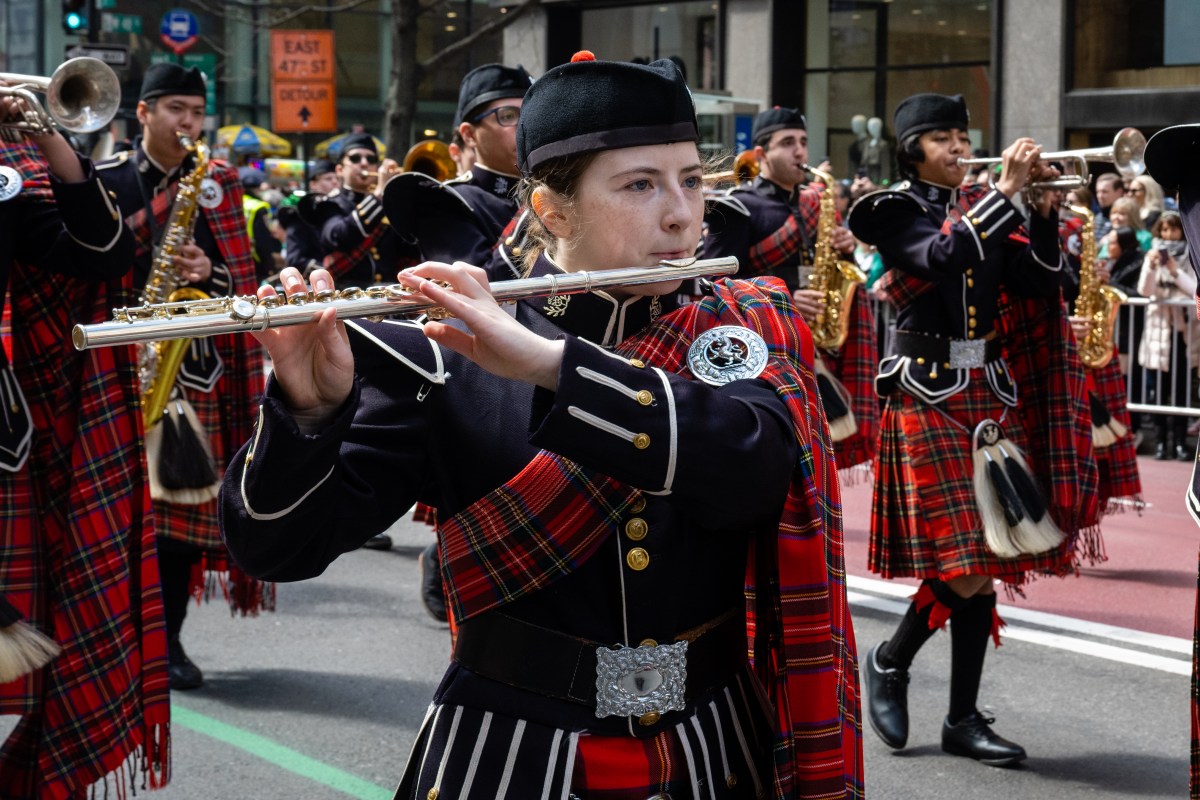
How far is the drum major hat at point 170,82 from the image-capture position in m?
6.29

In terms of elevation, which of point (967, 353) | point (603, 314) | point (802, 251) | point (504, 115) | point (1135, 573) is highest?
point (504, 115)

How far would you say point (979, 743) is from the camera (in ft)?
16.6

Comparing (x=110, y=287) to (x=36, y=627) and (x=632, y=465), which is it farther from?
(x=632, y=465)

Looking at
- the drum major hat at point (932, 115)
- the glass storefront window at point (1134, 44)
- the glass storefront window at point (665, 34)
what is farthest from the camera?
the glass storefront window at point (665, 34)

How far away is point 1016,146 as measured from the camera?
17.2 feet

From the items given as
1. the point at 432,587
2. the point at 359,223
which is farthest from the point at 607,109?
the point at 359,223

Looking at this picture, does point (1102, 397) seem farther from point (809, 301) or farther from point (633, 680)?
point (633, 680)

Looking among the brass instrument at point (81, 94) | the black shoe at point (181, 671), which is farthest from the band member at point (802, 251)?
the brass instrument at point (81, 94)

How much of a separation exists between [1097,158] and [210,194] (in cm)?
333

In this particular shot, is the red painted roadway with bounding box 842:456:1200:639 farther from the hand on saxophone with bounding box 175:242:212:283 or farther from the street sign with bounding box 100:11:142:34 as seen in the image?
the street sign with bounding box 100:11:142:34

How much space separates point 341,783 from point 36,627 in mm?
1169

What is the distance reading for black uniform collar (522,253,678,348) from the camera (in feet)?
8.10

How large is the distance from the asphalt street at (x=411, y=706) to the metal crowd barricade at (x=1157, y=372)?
16.0 feet

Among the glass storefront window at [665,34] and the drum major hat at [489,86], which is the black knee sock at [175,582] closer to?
the drum major hat at [489,86]
